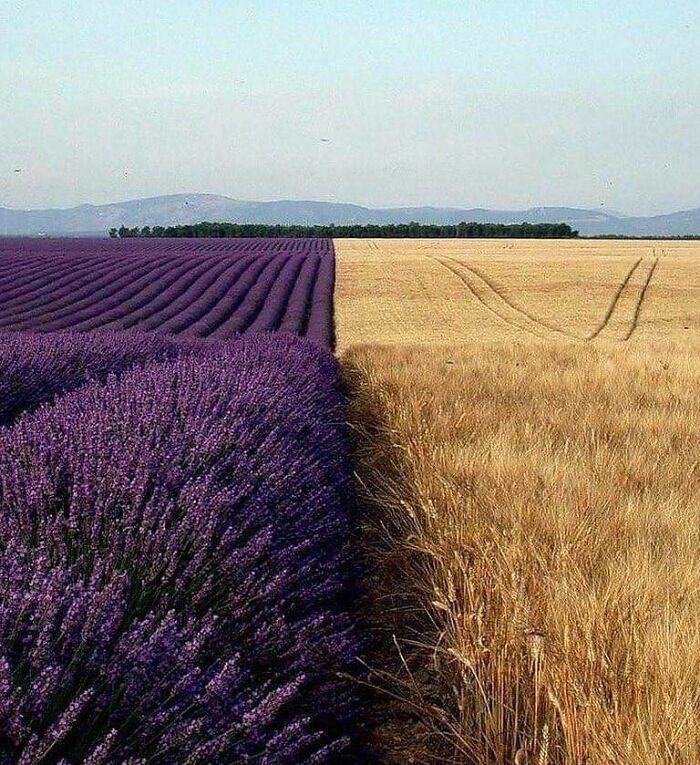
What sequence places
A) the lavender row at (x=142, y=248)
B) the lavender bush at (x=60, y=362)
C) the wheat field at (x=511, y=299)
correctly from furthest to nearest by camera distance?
the lavender row at (x=142, y=248) < the wheat field at (x=511, y=299) < the lavender bush at (x=60, y=362)

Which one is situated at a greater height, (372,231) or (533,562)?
(372,231)

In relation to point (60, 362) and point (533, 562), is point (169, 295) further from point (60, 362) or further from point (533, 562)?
point (533, 562)

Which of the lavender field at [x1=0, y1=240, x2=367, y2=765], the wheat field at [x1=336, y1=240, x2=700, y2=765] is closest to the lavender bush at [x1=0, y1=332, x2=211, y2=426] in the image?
the lavender field at [x1=0, y1=240, x2=367, y2=765]

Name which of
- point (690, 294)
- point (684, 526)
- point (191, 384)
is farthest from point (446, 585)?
point (690, 294)

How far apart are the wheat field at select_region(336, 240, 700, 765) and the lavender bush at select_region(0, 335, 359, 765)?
0.27m

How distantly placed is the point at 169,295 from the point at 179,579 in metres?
19.2

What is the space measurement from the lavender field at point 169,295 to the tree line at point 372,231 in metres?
35.1

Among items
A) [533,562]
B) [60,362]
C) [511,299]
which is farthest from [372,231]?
[533,562]

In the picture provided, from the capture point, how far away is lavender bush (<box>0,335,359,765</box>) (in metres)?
1.30

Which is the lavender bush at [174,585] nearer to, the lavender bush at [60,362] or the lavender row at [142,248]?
the lavender bush at [60,362]

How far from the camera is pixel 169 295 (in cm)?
2031

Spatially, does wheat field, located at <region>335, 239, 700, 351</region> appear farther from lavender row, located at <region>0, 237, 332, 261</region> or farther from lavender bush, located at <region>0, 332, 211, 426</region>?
lavender bush, located at <region>0, 332, 211, 426</region>

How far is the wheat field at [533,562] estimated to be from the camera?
5.31 feet

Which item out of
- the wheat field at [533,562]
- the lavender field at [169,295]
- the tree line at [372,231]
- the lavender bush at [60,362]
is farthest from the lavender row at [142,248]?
the wheat field at [533,562]
